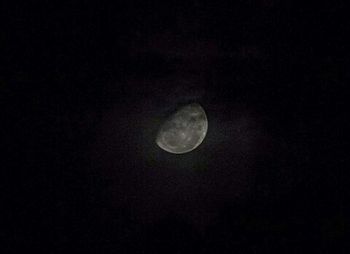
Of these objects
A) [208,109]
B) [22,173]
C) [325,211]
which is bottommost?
[22,173]

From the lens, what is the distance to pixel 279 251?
3002 millimetres

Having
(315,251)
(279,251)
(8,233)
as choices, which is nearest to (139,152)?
(8,233)

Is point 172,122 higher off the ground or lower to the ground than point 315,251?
higher

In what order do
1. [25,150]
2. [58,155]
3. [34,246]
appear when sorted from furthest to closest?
[34,246] → [58,155] → [25,150]

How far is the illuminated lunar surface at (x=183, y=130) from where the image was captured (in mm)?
2516

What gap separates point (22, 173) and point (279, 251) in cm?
217

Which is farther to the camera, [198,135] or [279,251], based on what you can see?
[279,251]

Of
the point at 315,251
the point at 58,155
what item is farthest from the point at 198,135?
the point at 315,251

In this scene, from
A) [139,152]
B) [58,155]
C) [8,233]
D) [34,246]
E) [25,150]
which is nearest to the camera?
[25,150]

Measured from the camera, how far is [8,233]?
2449 millimetres

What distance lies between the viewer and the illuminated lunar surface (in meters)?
2.52

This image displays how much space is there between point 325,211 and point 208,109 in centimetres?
133

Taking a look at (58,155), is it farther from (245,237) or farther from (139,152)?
(245,237)

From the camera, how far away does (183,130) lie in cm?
251
